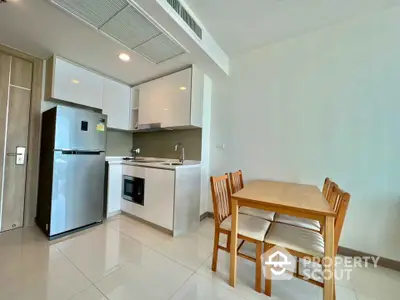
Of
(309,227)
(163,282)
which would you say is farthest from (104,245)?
(309,227)

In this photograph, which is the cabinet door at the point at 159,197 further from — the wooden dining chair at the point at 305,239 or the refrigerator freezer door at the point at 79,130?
the wooden dining chair at the point at 305,239

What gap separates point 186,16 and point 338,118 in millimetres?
2016

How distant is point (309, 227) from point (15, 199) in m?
3.61

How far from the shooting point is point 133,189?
9.17 ft

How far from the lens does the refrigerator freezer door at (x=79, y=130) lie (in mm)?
2170

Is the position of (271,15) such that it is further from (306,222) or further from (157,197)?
(157,197)

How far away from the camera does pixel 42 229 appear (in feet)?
7.47

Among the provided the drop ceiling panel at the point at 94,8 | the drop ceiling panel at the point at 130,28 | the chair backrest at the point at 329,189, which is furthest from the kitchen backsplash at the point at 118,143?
the chair backrest at the point at 329,189

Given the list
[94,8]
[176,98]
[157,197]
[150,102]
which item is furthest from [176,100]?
[157,197]

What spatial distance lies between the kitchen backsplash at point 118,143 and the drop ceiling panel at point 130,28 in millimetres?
1882

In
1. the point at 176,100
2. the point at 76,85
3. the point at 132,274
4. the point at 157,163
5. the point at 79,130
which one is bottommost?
the point at 132,274

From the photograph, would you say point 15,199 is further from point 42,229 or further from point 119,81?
point 119,81

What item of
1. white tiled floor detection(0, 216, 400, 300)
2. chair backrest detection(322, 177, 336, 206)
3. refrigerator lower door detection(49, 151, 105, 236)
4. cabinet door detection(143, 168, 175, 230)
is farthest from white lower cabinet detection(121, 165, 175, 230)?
chair backrest detection(322, 177, 336, 206)

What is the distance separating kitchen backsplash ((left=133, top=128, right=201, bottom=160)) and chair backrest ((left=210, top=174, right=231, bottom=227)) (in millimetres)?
1074
